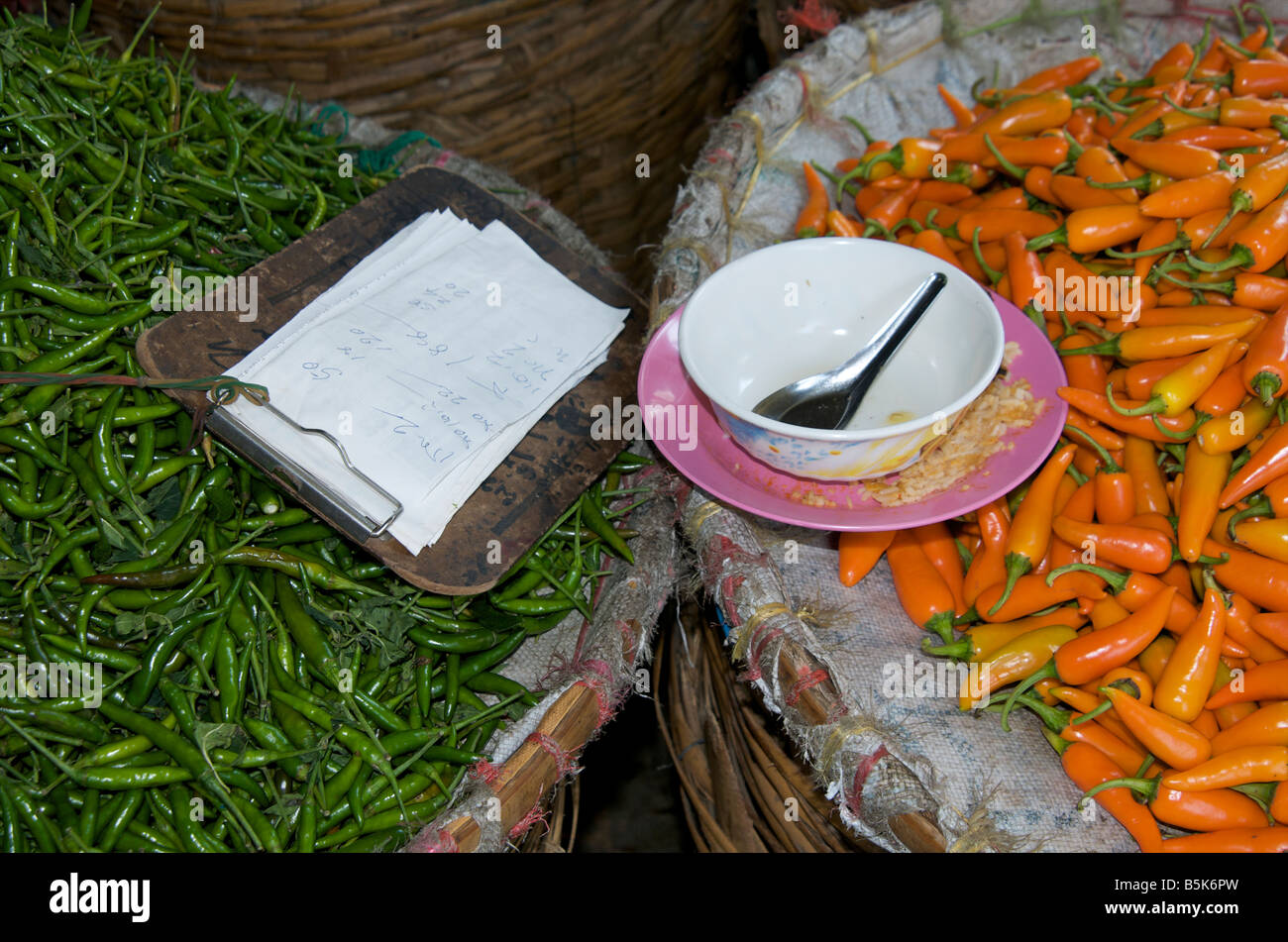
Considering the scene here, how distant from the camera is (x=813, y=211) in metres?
2.45

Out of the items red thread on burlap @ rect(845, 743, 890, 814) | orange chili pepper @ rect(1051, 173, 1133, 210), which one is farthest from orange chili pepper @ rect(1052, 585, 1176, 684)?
orange chili pepper @ rect(1051, 173, 1133, 210)

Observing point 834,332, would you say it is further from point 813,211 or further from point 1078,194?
point 1078,194

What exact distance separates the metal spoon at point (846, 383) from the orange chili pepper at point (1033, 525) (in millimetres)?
385

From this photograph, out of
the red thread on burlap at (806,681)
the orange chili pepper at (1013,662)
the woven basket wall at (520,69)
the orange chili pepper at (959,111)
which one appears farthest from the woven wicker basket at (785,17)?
the red thread on burlap at (806,681)

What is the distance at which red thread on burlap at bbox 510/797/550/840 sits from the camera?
5.70ft

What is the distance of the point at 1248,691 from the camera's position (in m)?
1.71

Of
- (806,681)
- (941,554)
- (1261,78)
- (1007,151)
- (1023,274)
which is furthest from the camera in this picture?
(1007,151)

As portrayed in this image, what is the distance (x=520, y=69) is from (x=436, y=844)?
96.0 inches

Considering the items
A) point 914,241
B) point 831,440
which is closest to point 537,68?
point 914,241

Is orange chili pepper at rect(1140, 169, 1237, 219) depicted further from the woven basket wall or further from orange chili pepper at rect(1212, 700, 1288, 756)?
the woven basket wall

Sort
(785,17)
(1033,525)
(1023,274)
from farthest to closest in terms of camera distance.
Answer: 1. (785,17)
2. (1023,274)
3. (1033,525)

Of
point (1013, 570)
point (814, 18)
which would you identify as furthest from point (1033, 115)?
point (1013, 570)

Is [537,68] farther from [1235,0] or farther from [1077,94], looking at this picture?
[1235,0]

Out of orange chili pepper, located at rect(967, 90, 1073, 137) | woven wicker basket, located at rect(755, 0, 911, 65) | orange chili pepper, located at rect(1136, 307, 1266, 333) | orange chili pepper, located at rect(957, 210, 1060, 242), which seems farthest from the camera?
woven wicker basket, located at rect(755, 0, 911, 65)
